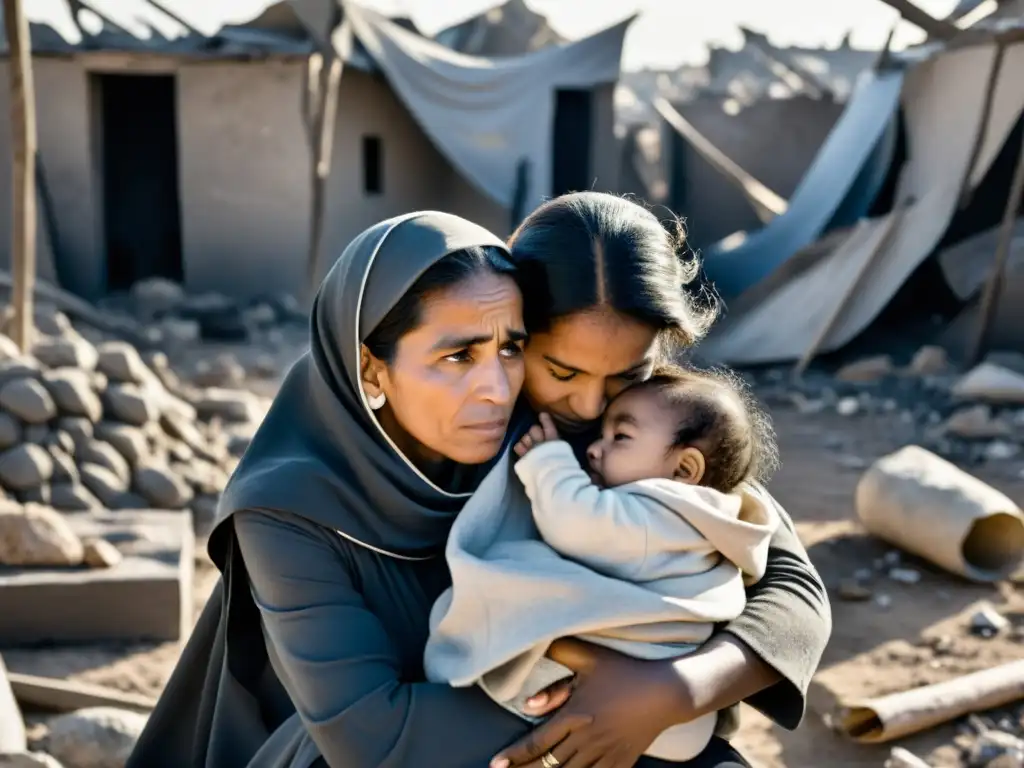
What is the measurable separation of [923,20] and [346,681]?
846 centimetres

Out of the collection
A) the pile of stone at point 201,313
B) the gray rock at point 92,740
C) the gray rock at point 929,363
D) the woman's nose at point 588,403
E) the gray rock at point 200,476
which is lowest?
the pile of stone at point 201,313

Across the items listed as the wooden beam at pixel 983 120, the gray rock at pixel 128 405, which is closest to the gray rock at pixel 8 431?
the gray rock at pixel 128 405

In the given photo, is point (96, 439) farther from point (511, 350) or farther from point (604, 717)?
point (604, 717)

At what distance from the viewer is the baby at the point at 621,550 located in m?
1.80

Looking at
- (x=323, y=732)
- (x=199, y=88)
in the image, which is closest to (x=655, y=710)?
(x=323, y=732)

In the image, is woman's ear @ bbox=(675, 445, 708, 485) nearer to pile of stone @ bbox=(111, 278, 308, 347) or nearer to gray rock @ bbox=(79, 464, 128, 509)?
gray rock @ bbox=(79, 464, 128, 509)

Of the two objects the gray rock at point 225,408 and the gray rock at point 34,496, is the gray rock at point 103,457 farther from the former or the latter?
the gray rock at point 225,408

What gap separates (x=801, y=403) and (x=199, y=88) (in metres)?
6.69

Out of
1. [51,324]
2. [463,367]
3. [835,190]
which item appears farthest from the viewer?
[835,190]

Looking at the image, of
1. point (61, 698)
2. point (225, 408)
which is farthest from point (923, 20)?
point (61, 698)

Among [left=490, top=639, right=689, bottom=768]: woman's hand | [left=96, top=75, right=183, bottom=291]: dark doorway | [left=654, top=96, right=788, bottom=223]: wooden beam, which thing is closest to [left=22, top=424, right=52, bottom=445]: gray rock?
[left=490, top=639, right=689, bottom=768]: woman's hand

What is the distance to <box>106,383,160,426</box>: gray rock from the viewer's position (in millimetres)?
6156

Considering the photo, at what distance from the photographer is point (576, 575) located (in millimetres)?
1809

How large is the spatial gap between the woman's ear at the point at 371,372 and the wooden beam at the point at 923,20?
758 cm
